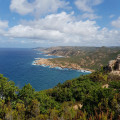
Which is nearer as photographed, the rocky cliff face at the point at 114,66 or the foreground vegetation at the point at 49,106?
the foreground vegetation at the point at 49,106

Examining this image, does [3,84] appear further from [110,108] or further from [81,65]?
[81,65]

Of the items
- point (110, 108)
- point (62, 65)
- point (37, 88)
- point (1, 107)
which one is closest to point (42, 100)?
point (1, 107)

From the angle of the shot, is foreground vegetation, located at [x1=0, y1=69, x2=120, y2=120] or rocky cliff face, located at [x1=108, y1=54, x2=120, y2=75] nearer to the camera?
foreground vegetation, located at [x1=0, y1=69, x2=120, y2=120]

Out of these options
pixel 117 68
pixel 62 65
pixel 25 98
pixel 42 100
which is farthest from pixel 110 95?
pixel 62 65

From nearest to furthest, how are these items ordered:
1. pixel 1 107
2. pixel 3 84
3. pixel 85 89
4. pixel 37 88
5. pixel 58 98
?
pixel 1 107 → pixel 3 84 → pixel 58 98 → pixel 85 89 → pixel 37 88

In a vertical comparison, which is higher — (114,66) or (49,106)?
(114,66)

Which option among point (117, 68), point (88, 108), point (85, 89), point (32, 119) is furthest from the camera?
point (117, 68)

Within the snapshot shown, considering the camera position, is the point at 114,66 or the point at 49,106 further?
the point at 114,66

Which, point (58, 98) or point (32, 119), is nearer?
point (32, 119)

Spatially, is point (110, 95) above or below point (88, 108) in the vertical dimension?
Result: above

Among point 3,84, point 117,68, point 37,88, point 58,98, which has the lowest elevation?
point 37,88
